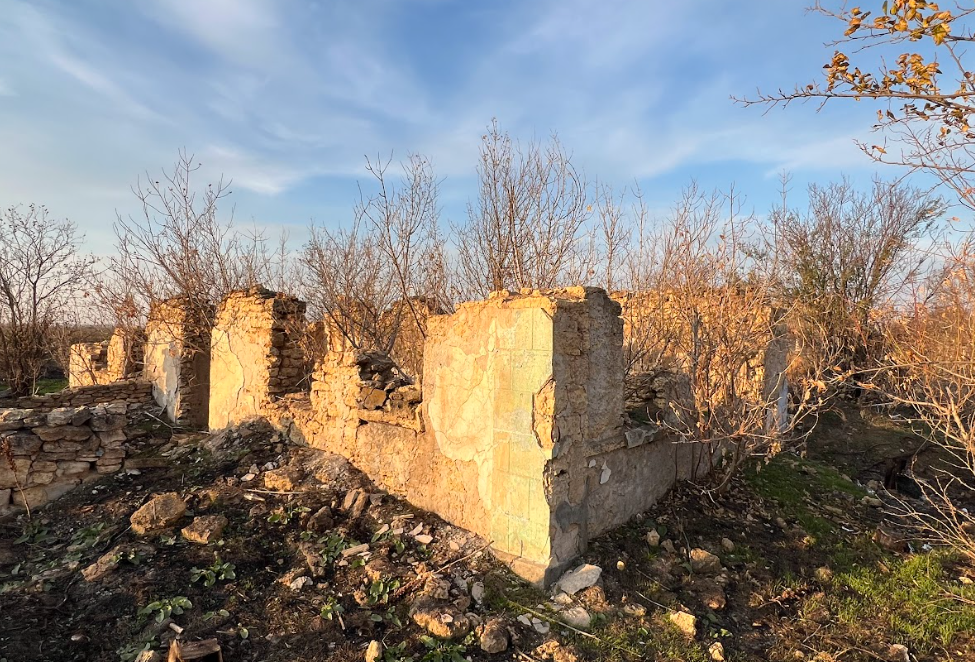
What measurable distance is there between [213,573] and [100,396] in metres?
6.32

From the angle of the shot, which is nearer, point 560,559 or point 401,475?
point 560,559

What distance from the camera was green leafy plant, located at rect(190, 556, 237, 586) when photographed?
3.63 meters

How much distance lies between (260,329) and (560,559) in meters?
4.71

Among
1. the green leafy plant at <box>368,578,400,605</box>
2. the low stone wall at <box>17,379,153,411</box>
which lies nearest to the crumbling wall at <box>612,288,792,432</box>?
the green leafy plant at <box>368,578,400,605</box>

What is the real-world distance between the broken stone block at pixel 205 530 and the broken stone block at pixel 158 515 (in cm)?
20

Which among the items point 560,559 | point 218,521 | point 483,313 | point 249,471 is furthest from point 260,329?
point 560,559

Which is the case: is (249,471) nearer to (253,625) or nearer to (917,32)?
(253,625)

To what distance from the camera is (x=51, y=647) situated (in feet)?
10.0

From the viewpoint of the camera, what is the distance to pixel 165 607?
3.32 meters

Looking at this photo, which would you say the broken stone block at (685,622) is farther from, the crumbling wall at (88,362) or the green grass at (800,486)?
the crumbling wall at (88,362)

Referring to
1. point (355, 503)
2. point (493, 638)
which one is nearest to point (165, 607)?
point (355, 503)

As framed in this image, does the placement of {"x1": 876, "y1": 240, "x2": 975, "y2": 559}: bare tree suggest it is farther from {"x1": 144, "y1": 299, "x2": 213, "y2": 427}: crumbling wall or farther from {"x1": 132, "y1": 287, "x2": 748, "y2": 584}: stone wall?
{"x1": 144, "y1": 299, "x2": 213, "y2": 427}: crumbling wall

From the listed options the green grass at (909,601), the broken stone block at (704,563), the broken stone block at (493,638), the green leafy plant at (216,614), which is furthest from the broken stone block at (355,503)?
the green grass at (909,601)

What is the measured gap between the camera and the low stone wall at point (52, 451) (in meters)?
5.06
